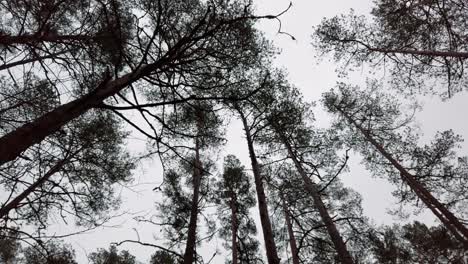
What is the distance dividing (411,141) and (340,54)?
221 inches

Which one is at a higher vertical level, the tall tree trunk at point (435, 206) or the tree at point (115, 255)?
the tree at point (115, 255)

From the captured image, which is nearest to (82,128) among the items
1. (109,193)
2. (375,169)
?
(109,193)

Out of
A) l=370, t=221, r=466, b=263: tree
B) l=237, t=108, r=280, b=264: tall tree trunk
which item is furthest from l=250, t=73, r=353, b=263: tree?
l=370, t=221, r=466, b=263: tree

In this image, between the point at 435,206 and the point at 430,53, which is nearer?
the point at 430,53

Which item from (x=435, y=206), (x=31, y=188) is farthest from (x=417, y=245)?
(x=31, y=188)

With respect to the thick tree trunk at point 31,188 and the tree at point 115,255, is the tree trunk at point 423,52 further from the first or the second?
the tree at point 115,255

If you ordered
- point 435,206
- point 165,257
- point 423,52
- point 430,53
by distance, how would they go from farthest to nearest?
1. point 165,257
2. point 435,206
3. point 423,52
4. point 430,53

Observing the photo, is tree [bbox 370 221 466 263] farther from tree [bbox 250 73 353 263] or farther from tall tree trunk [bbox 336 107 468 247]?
tree [bbox 250 73 353 263]

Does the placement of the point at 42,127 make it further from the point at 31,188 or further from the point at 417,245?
the point at 417,245

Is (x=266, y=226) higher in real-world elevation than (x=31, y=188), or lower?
lower

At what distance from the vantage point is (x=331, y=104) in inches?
569

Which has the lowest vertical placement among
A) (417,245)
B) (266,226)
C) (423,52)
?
(266,226)

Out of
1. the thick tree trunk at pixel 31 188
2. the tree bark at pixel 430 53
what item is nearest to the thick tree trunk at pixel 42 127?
the thick tree trunk at pixel 31 188

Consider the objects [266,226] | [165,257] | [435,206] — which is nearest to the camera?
[266,226]
